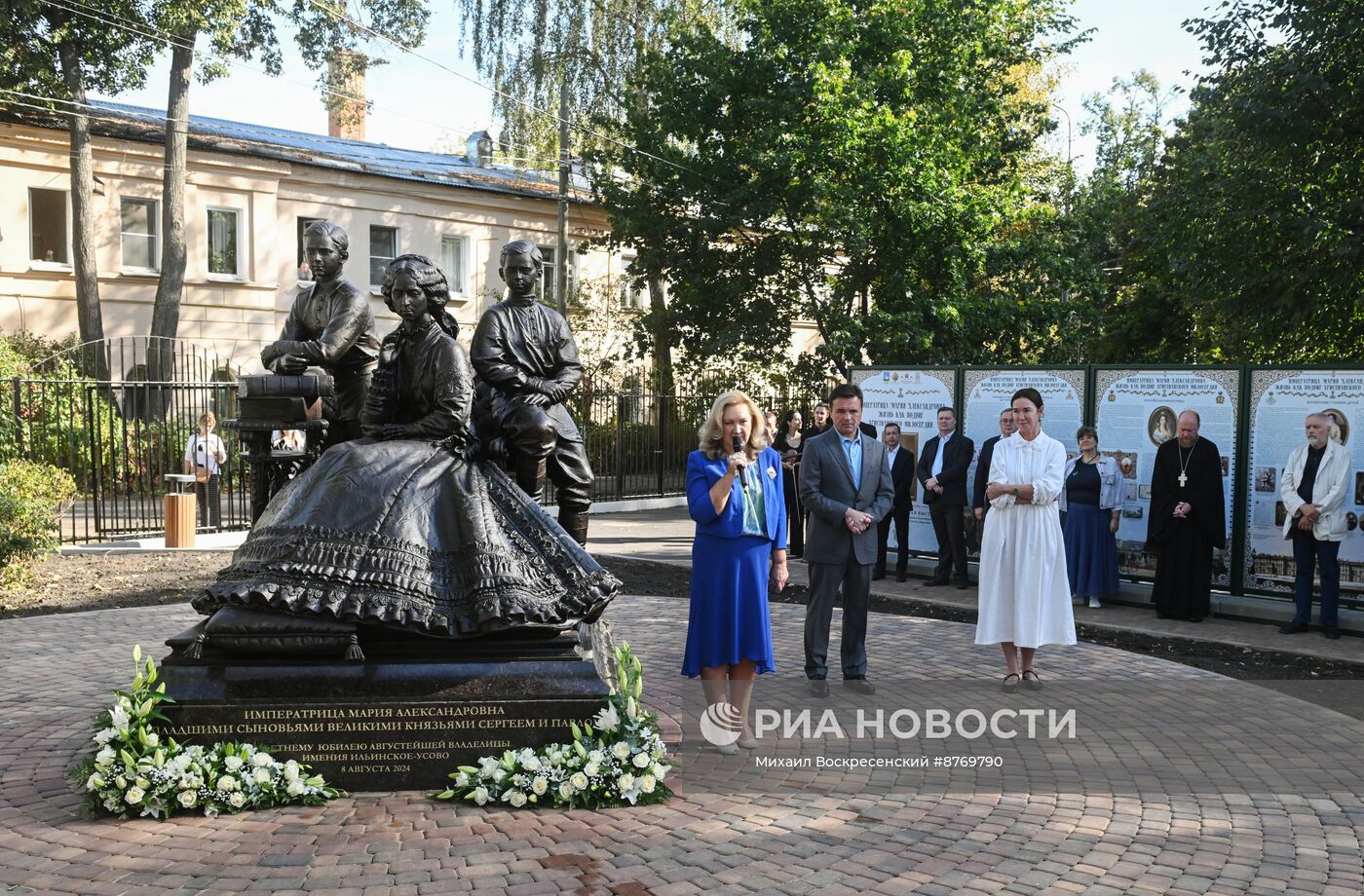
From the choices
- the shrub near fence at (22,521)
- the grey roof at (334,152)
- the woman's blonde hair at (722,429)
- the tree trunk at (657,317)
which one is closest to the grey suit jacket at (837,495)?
the woman's blonde hair at (722,429)

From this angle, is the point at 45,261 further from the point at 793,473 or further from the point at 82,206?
the point at 793,473

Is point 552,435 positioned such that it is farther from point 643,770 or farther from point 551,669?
point 643,770

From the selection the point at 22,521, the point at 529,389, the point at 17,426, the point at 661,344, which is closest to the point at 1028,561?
the point at 529,389

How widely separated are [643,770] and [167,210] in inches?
916

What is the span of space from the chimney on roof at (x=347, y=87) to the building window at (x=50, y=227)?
6.32 meters

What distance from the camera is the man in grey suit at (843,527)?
7.62m

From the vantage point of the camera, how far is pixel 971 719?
6.94m

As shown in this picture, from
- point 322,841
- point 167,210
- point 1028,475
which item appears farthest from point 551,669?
point 167,210

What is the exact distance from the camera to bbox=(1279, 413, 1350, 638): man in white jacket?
10523 millimetres

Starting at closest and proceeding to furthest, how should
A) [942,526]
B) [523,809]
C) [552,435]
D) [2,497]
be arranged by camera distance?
[523,809] → [552,435] → [2,497] → [942,526]

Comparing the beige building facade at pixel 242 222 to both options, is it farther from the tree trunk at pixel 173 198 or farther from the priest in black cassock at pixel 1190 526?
the priest in black cassock at pixel 1190 526

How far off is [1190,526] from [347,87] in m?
24.2

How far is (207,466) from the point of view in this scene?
16734 mm

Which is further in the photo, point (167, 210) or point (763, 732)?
point (167, 210)
